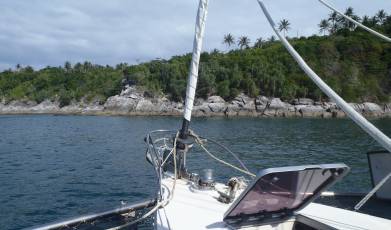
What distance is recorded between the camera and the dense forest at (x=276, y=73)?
410 feet

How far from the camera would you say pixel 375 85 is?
128250mm

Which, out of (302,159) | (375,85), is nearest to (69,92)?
(375,85)

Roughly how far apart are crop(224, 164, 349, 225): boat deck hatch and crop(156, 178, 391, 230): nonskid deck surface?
28cm

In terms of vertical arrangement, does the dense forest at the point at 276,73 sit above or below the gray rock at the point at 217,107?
above

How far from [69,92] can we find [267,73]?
267ft

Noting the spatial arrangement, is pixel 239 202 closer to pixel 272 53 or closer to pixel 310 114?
pixel 310 114

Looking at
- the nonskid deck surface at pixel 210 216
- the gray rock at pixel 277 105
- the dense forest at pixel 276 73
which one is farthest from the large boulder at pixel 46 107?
the nonskid deck surface at pixel 210 216

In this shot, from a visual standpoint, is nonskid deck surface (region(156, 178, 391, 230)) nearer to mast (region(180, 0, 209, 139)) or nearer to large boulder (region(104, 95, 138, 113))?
mast (region(180, 0, 209, 139))

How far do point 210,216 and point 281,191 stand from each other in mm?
1540

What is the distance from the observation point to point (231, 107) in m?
116

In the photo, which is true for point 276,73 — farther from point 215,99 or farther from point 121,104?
point 121,104

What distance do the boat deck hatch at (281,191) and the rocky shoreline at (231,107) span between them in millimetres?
105779

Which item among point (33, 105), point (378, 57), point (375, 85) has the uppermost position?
point (378, 57)

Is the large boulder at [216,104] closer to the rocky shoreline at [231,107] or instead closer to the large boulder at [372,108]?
the rocky shoreline at [231,107]
